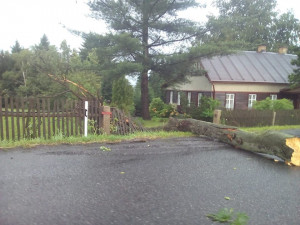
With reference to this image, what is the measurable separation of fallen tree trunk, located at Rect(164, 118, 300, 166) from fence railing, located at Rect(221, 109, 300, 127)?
5206 millimetres

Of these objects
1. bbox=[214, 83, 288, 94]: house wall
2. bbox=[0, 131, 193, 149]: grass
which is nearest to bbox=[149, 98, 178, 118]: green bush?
bbox=[214, 83, 288, 94]: house wall

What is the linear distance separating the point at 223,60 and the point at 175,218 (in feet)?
76.8

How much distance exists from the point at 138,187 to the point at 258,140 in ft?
13.2

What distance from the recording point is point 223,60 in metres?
24.7

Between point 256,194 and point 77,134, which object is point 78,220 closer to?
point 256,194

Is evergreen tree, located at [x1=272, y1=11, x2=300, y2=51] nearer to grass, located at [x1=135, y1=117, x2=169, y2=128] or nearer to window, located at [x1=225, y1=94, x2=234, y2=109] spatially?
window, located at [x1=225, y1=94, x2=234, y2=109]

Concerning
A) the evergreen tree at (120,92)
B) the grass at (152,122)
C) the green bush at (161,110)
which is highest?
the evergreen tree at (120,92)

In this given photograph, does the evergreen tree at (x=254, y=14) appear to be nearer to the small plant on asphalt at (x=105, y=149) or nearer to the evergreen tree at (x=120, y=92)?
the evergreen tree at (x=120, y=92)

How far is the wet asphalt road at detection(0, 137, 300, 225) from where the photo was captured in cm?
310

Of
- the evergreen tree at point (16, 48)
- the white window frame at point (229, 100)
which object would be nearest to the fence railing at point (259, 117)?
the white window frame at point (229, 100)

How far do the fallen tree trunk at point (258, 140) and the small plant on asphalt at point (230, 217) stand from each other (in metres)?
3.38

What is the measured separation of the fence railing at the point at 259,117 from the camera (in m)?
14.2

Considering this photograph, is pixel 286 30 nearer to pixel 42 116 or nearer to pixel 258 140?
→ pixel 258 140

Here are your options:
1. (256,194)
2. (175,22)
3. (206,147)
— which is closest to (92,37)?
(175,22)
